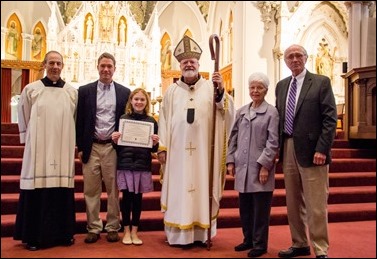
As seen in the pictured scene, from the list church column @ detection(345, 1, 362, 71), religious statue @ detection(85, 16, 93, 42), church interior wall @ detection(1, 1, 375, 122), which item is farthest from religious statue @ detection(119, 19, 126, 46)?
church column @ detection(345, 1, 362, 71)

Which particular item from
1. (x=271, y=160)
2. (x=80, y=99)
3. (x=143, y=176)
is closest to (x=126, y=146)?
(x=143, y=176)

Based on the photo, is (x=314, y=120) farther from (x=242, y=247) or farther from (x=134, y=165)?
(x=134, y=165)

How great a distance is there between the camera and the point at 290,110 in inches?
129

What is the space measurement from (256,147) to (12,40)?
38.5ft

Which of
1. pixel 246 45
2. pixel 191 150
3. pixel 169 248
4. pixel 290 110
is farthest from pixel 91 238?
pixel 246 45

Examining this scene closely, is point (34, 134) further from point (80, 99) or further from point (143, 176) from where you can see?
point (143, 176)

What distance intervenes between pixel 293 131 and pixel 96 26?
33.0 ft

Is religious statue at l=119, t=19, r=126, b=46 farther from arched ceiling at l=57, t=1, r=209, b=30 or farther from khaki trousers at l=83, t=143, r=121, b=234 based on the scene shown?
khaki trousers at l=83, t=143, r=121, b=234

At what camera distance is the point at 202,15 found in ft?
45.7

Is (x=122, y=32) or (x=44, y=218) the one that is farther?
(x=122, y=32)

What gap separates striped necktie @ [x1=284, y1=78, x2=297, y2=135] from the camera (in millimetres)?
3271

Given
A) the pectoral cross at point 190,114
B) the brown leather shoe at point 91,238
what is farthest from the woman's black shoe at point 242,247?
the brown leather shoe at point 91,238

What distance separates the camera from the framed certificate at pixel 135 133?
3627mm

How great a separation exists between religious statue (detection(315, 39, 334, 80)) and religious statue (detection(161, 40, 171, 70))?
5.29 meters
